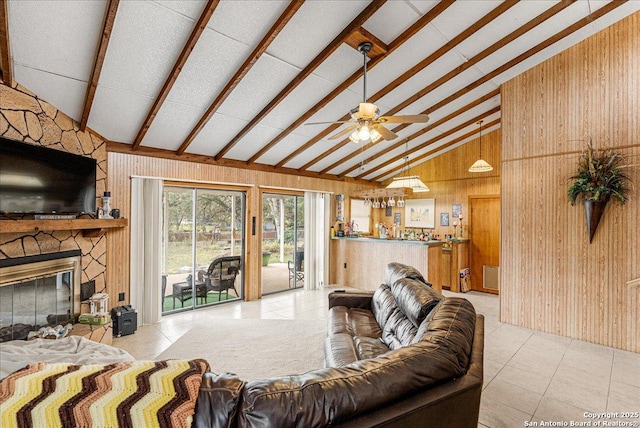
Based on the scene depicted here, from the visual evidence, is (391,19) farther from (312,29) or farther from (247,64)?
(247,64)

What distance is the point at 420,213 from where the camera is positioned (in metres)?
7.88

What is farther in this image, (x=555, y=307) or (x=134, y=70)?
(x=555, y=307)

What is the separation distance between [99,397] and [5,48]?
121 inches

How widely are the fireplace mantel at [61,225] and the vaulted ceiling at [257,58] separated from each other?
3.69 ft

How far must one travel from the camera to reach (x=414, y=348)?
1.48 metres

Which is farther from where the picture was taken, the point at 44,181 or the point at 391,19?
the point at 44,181

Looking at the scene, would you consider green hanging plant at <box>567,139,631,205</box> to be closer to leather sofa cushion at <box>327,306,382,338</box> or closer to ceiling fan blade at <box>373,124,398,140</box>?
ceiling fan blade at <box>373,124,398,140</box>

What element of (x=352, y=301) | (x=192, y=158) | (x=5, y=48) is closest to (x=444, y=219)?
(x=352, y=301)

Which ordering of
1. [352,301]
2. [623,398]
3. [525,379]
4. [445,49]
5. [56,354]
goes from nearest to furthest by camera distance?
[56,354]
[623,398]
[525,379]
[445,49]
[352,301]

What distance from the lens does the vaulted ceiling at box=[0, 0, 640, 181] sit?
260cm

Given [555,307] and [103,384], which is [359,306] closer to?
[555,307]

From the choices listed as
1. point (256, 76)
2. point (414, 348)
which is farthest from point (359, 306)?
point (256, 76)

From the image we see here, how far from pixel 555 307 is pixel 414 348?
3.77 meters

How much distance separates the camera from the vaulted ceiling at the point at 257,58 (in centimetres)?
260
